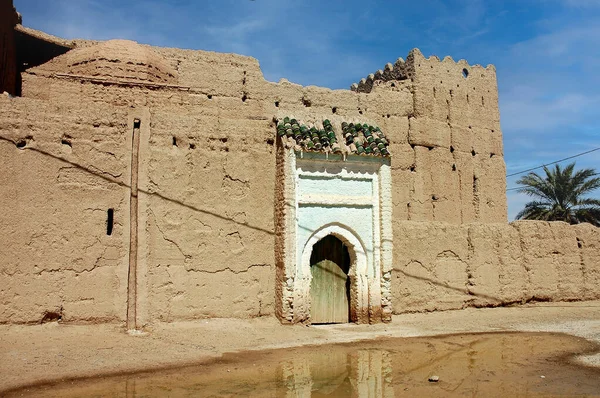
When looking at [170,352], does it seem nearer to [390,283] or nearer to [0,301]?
[0,301]

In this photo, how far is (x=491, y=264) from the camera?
12.9 m

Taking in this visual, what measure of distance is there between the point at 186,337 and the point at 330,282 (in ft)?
11.7

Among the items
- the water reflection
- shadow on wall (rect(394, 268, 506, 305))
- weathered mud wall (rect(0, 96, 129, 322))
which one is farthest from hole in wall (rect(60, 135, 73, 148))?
shadow on wall (rect(394, 268, 506, 305))

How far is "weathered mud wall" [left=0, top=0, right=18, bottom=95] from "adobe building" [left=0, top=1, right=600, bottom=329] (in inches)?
2.8

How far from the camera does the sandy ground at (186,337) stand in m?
7.61

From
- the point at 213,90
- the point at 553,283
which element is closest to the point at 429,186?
the point at 553,283

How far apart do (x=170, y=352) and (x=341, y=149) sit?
5464 mm

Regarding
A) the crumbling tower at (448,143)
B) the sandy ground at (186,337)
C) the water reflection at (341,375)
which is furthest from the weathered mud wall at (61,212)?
the crumbling tower at (448,143)

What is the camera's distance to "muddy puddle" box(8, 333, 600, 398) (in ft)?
21.6

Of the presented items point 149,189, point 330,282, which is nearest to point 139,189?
point 149,189

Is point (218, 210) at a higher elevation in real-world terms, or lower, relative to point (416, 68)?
lower

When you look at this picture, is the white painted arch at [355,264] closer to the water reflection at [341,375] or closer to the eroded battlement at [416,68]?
the water reflection at [341,375]

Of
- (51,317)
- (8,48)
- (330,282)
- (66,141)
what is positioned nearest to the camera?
(51,317)

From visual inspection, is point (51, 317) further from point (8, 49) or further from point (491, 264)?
point (491, 264)
